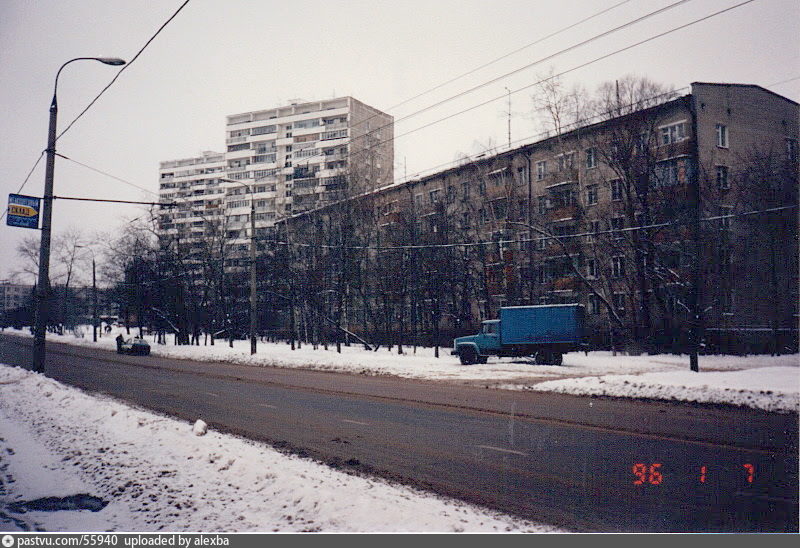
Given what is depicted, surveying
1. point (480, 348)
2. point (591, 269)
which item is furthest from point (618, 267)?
point (480, 348)

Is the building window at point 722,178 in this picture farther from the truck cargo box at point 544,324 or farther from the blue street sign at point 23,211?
the blue street sign at point 23,211

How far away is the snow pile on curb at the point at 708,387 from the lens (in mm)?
11766

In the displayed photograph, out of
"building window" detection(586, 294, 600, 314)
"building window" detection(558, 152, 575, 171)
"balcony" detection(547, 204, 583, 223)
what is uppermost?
"building window" detection(558, 152, 575, 171)

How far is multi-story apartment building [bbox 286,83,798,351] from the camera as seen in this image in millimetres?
23000

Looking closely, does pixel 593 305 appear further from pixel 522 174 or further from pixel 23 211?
pixel 23 211

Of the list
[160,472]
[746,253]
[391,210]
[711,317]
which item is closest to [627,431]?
[160,472]

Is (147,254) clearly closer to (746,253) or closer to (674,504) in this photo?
(746,253)

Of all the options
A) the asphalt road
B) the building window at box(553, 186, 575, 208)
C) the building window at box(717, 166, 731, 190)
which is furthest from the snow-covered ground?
the building window at box(553, 186, 575, 208)

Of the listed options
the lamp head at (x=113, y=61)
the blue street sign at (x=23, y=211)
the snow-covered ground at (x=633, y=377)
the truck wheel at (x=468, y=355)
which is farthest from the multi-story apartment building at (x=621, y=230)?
the blue street sign at (x=23, y=211)

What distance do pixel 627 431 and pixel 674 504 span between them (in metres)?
3.98

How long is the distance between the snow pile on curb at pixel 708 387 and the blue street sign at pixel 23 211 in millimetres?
14774

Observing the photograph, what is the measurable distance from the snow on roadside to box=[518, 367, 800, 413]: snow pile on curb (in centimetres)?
974

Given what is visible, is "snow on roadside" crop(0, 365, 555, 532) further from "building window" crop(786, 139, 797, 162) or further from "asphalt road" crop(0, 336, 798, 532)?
"building window" crop(786, 139, 797, 162)

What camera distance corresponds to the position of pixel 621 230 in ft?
69.5
